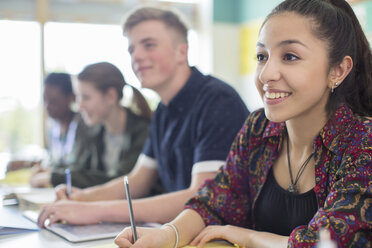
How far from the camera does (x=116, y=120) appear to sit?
2410 millimetres

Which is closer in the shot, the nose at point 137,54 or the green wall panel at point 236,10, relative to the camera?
the nose at point 137,54

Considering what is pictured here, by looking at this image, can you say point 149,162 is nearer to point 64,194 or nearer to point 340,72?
point 64,194

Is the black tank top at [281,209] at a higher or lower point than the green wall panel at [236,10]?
lower

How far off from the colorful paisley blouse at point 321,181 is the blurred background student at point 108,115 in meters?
1.08

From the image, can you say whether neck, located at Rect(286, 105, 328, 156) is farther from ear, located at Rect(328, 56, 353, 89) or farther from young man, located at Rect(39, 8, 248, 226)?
young man, located at Rect(39, 8, 248, 226)

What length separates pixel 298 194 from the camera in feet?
3.41

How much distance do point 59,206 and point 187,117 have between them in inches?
22.3

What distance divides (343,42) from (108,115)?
1.65 metres

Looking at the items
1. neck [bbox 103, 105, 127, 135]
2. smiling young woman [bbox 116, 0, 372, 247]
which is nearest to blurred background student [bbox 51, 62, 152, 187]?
neck [bbox 103, 105, 127, 135]

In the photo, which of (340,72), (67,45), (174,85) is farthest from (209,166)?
(67,45)

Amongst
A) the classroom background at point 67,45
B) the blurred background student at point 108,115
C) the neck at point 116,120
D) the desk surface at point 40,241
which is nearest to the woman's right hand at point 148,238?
the desk surface at point 40,241

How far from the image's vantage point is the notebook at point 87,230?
1104 millimetres

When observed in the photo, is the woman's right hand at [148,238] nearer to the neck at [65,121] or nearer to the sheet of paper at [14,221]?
the sheet of paper at [14,221]

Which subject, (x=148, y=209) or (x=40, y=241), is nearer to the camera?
(x=40, y=241)
